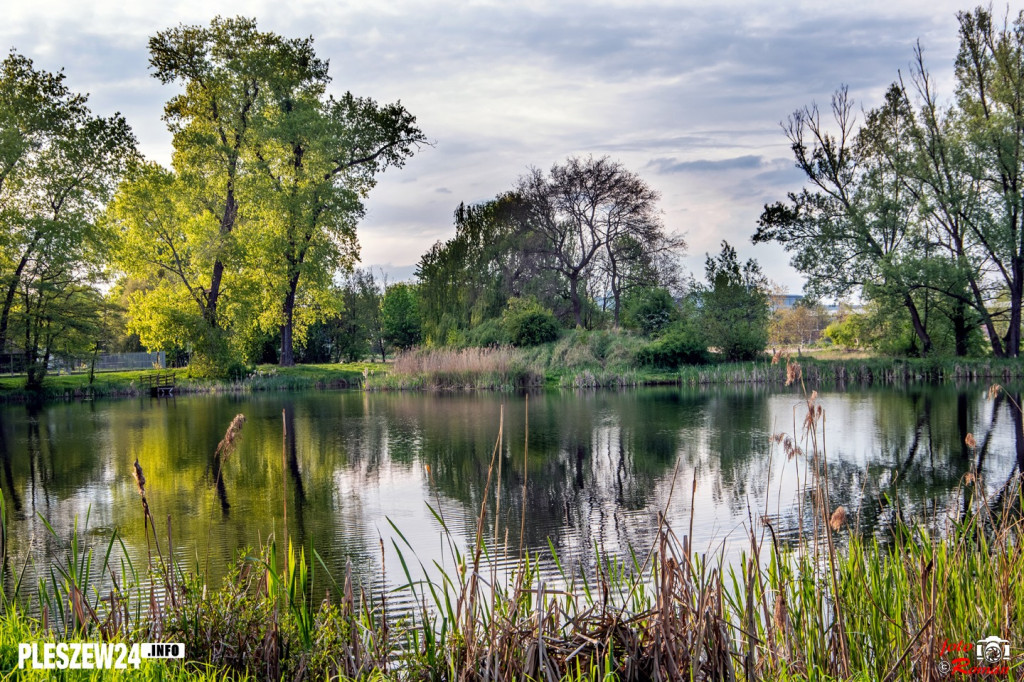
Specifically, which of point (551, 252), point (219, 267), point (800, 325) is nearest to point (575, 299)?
point (551, 252)

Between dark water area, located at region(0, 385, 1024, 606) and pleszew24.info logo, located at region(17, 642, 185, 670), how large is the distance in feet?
2.54

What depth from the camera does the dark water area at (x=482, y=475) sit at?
681 centimetres

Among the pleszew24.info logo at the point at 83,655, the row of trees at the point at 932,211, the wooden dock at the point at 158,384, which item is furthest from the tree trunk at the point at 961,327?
the pleszew24.info logo at the point at 83,655

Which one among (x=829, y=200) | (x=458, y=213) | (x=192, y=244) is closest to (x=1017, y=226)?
(x=829, y=200)

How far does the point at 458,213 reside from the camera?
4128 centimetres

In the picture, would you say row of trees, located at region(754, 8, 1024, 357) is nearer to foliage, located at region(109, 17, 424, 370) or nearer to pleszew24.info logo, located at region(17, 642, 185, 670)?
foliage, located at region(109, 17, 424, 370)

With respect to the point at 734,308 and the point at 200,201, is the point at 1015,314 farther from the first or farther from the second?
the point at 200,201

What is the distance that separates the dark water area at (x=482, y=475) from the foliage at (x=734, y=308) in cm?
1238

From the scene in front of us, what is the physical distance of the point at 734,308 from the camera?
3422 cm

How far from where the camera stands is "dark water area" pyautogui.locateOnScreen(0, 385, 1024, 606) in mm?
6812

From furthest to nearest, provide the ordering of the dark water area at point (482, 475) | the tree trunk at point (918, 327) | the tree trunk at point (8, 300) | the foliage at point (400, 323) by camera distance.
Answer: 1. the foliage at point (400, 323)
2. the tree trunk at point (918, 327)
3. the tree trunk at point (8, 300)
4. the dark water area at point (482, 475)

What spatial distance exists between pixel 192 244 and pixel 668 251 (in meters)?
22.1

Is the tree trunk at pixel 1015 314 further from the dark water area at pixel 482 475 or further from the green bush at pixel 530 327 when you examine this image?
the green bush at pixel 530 327

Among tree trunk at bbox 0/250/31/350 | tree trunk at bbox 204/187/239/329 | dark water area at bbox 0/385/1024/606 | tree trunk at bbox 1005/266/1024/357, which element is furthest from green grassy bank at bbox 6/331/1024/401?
dark water area at bbox 0/385/1024/606
